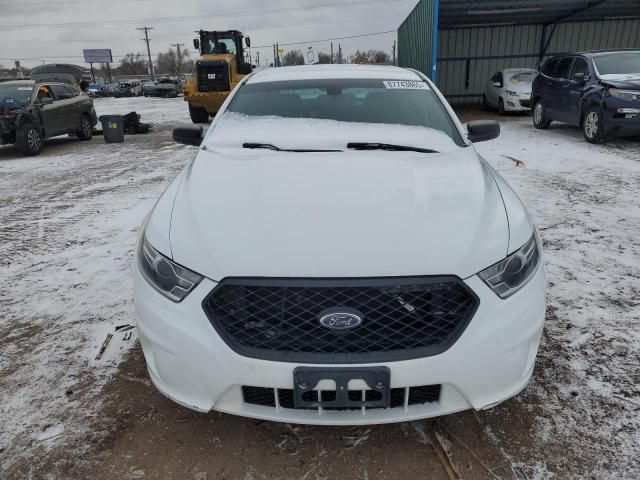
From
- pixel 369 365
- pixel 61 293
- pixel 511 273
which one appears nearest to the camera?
pixel 369 365

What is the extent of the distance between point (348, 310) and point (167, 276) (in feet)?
2.39

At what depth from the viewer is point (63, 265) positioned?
13.2 ft

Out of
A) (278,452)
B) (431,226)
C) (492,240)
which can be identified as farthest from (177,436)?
(492,240)

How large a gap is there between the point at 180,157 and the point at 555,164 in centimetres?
669

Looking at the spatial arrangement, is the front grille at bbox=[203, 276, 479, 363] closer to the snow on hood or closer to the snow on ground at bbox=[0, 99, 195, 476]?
the snow on ground at bbox=[0, 99, 195, 476]

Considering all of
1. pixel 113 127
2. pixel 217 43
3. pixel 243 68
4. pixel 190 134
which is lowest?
pixel 113 127

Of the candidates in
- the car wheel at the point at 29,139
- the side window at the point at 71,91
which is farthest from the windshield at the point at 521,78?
the car wheel at the point at 29,139

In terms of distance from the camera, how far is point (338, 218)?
6.24ft

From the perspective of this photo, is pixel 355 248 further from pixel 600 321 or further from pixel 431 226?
pixel 600 321

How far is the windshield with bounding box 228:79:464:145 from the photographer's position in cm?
314

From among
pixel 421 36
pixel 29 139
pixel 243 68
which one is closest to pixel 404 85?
pixel 29 139

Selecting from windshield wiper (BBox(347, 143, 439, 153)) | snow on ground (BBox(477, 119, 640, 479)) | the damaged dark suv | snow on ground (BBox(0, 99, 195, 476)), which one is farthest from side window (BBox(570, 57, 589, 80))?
the damaged dark suv

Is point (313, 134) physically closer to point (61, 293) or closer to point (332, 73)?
point (332, 73)

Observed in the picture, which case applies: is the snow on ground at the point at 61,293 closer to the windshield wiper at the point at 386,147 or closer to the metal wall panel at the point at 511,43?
the windshield wiper at the point at 386,147
